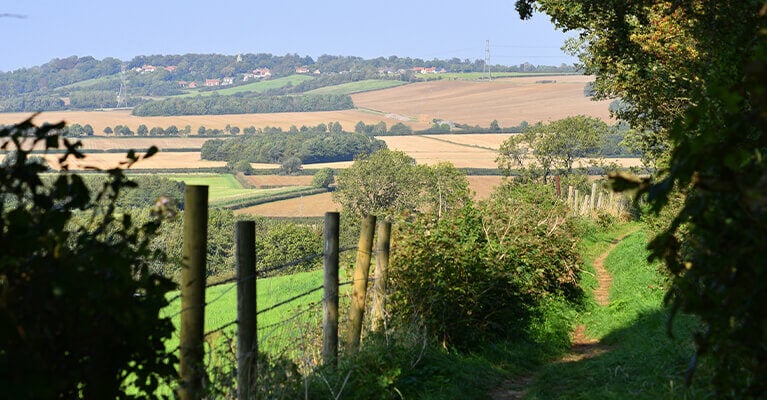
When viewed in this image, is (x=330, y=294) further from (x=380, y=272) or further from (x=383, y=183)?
A: (x=383, y=183)

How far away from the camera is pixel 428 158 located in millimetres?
123500

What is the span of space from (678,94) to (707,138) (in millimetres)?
12890

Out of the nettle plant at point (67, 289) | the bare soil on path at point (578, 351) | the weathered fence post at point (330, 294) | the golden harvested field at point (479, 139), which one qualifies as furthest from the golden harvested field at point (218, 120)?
the nettle plant at point (67, 289)

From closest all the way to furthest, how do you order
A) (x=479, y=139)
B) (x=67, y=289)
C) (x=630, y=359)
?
(x=67, y=289) → (x=630, y=359) → (x=479, y=139)

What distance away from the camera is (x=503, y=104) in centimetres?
17312

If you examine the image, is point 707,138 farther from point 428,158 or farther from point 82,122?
point 82,122

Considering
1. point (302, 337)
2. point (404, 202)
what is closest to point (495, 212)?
point (302, 337)

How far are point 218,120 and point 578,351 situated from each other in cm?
18022

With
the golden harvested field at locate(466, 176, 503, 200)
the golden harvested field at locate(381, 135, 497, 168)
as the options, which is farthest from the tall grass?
the golden harvested field at locate(381, 135, 497, 168)

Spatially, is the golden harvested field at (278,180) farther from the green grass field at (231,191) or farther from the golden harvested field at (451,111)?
the golden harvested field at (451,111)

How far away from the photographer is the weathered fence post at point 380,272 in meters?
9.33

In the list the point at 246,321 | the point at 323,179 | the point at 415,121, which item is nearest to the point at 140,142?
the point at 323,179

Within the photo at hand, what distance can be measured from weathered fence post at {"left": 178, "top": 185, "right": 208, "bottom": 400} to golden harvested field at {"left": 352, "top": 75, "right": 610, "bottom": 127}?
463 ft

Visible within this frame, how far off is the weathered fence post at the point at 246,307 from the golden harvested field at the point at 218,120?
15917cm
